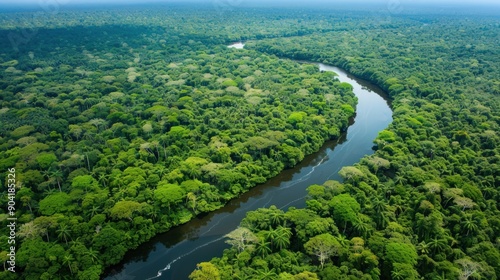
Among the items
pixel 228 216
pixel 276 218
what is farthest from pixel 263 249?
pixel 228 216

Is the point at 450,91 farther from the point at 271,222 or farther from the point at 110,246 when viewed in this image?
the point at 110,246

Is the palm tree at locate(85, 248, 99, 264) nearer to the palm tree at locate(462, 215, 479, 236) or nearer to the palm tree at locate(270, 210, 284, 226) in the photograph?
the palm tree at locate(270, 210, 284, 226)

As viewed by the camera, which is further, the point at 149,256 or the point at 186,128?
the point at 186,128

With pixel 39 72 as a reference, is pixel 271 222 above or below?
below

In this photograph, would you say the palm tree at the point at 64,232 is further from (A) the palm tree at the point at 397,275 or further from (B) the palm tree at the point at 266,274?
(A) the palm tree at the point at 397,275

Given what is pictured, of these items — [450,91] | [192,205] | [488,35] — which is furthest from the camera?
[488,35]

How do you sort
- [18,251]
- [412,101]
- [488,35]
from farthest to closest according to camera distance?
[488,35] < [412,101] < [18,251]

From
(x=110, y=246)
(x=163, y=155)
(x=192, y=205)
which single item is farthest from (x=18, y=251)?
(x=163, y=155)
